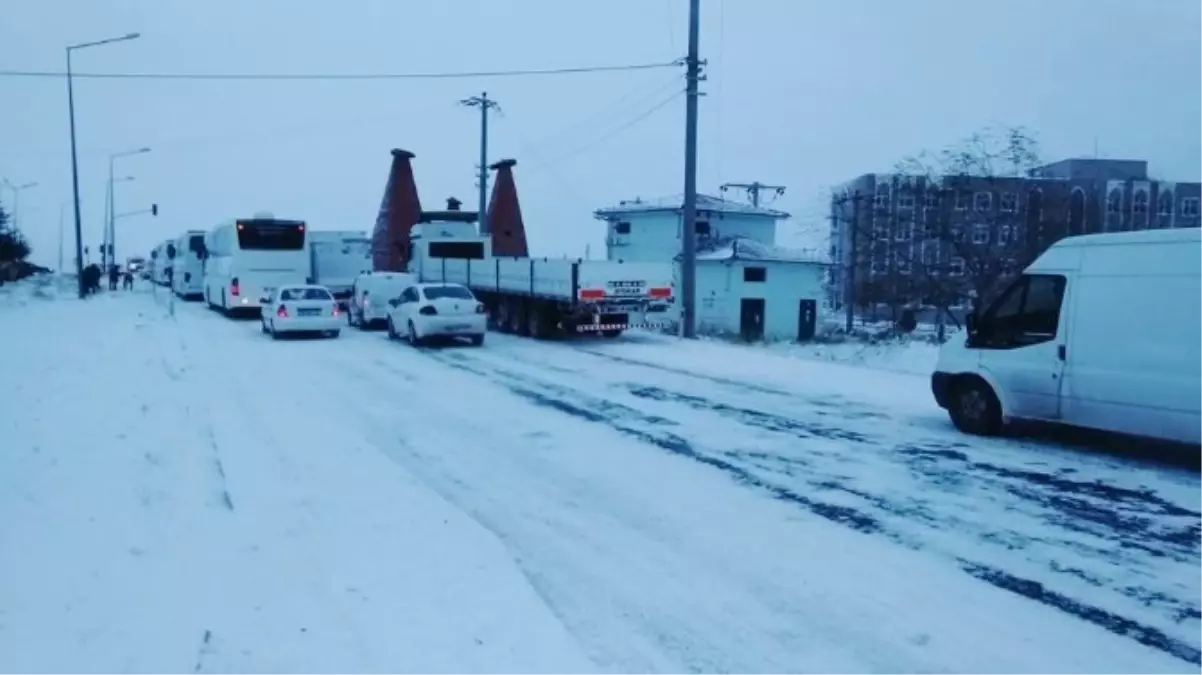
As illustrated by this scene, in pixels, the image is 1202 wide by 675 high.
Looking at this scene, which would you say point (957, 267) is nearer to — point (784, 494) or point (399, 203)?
point (784, 494)

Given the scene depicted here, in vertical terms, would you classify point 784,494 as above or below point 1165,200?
below

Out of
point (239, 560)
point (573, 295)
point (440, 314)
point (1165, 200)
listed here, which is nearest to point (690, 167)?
point (573, 295)

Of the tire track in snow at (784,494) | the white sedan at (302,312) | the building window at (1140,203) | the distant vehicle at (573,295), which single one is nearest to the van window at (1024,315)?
the tire track in snow at (784,494)

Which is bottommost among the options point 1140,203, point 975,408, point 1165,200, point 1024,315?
point 975,408

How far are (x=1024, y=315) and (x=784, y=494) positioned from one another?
184 inches

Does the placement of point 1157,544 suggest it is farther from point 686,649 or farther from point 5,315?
point 5,315

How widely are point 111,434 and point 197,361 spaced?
894 cm

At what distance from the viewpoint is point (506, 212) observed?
6525cm

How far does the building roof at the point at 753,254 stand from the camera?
5550 centimetres

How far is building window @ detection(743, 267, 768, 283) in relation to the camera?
184 feet

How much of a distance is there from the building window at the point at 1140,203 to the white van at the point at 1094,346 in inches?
1269

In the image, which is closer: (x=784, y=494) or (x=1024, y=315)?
(x=784, y=494)

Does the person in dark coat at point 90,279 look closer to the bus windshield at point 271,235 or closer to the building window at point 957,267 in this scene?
the bus windshield at point 271,235

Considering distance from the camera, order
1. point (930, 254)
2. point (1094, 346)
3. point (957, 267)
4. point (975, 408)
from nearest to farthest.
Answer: point (1094, 346) < point (975, 408) < point (957, 267) < point (930, 254)
